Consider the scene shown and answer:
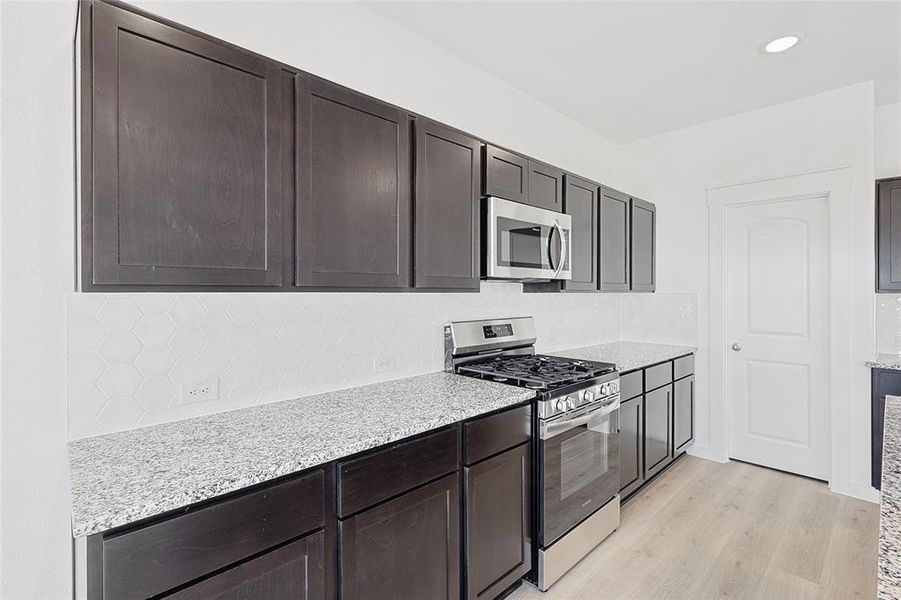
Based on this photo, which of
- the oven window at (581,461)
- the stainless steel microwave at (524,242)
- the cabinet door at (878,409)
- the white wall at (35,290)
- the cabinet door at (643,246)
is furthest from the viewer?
the cabinet door at (643,246)

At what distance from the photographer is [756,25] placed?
238 centimetres

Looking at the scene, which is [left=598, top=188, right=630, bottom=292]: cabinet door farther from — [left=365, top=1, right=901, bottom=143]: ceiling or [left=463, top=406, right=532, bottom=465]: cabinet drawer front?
[left=463, top=406, right=532, bottom=465]: cabinet drawer front

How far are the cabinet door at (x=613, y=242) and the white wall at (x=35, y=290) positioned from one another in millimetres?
3008

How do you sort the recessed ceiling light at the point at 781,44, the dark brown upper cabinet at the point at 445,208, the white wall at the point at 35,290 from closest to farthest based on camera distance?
the white wall at the point at 35,290 → the dark brown upper cabinet at the point at 445,208 → the recessed ceiling light at the point at 781,44

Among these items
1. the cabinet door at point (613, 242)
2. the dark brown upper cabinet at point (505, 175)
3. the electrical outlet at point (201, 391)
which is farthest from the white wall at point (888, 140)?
the electrical outlet at point (201, 391)

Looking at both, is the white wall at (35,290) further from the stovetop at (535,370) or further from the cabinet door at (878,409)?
the cabinet door at (878,409)

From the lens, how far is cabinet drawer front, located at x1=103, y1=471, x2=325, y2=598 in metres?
1.04

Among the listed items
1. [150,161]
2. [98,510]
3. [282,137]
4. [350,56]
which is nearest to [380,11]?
[350,56]

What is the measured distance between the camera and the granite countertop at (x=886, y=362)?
2.92m

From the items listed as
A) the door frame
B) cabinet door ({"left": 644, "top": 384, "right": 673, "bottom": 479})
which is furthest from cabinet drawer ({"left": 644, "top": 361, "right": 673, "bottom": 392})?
the door frame

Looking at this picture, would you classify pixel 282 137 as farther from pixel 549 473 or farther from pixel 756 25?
pixel 756 25

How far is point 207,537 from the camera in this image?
1151 mm

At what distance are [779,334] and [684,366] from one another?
74 cm

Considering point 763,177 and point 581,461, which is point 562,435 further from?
point 763,177
